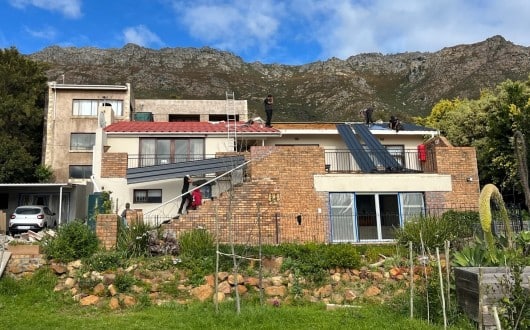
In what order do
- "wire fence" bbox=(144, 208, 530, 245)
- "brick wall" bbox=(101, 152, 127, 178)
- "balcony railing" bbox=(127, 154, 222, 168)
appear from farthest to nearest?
"balcony railing" bbox=(127, 154, 222, 168), "brick wall" bbox=(101, 152, 127, 178), "wire fence" bbox=(144, 208, 530, 245)

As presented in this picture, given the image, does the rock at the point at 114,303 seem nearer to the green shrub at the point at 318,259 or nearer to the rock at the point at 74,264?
the rock at the point at 74,264

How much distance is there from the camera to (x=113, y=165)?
21031 mm

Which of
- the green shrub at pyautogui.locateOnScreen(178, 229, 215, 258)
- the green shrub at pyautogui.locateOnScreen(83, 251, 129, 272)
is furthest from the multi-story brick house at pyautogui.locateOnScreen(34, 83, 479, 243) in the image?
the green shrub at pyautogui.locateOnScreen(83, 251, 129, 272)

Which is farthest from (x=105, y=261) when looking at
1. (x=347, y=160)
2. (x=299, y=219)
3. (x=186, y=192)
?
(x=347, y=160)

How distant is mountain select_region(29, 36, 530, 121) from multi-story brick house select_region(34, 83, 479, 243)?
47.9 meters

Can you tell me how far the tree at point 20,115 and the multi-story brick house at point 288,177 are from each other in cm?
1687

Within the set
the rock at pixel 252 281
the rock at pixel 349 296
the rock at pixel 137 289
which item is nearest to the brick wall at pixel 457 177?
the rock at pixel 349 296

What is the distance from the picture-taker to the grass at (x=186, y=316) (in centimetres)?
979

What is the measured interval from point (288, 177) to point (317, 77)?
341 ft

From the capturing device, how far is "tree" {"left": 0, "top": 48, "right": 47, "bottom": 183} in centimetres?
3769

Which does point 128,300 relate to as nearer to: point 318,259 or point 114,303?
point 114,303

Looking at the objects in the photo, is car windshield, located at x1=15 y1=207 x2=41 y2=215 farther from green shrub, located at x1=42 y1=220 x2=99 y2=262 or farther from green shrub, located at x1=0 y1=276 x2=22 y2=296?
green shrub, located at x1=0 y1=276 x2=22 y2=296

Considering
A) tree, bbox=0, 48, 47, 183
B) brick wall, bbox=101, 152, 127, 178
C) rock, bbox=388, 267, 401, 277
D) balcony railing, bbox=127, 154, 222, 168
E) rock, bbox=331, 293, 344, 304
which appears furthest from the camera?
tree, bbox=0, 48, 47, 183

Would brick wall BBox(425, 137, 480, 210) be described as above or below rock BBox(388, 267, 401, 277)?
above
